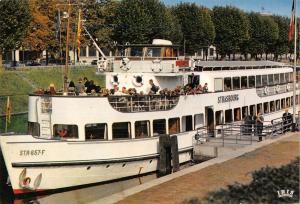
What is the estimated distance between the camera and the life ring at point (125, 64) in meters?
27.4

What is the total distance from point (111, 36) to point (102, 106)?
55666 millimetres

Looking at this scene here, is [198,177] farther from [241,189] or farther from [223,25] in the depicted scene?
[223,25]

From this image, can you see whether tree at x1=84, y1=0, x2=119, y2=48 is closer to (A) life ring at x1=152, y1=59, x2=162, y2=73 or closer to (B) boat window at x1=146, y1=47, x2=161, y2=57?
(B) boat window at x1=146, y1=47, x2=161, y2=57

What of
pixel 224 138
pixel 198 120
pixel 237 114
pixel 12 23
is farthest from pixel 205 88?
pixel 12 23

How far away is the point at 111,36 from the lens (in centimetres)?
7738

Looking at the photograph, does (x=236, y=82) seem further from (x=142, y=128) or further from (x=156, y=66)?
(x=142, y=128)

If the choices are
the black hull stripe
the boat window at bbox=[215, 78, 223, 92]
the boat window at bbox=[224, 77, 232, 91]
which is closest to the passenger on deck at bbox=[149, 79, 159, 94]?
the black hull stripe

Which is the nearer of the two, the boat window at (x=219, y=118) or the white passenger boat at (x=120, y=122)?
the white passenger boat at (x=120, y=122)

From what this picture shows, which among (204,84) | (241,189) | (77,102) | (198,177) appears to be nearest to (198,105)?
(204,84)

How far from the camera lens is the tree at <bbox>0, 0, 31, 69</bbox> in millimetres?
62062

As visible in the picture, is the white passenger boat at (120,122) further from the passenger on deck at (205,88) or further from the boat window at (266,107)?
the boat window at (266,107)

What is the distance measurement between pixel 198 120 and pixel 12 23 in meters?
40.7

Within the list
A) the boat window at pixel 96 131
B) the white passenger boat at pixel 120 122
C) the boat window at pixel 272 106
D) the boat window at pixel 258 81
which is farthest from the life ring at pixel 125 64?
the boat window at pixel 272 106

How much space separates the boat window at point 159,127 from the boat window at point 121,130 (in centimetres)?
173
